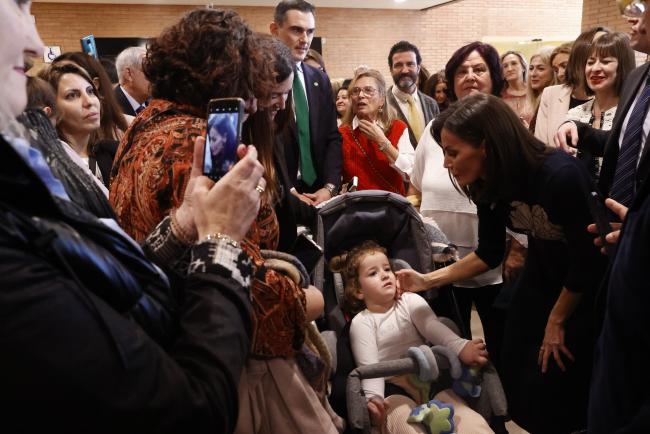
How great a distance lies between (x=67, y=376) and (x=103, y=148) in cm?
268

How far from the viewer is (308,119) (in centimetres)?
337

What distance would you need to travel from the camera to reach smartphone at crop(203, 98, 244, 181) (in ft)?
2.94

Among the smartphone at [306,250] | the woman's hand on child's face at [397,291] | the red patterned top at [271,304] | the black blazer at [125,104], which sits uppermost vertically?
the black blazer at [125,104]

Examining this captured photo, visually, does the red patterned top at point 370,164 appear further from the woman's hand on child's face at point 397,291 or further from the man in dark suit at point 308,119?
the woman's hand on child's face at point 397,291

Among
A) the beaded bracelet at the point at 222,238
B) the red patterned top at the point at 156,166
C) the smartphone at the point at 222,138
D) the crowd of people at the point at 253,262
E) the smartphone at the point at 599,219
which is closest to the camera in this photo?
the crowd of people at the point at 253,262

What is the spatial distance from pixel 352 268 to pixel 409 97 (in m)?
2.16

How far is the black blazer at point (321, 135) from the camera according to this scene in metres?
3.37

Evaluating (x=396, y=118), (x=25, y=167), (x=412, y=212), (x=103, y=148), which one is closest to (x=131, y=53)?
(x=103, y=148)

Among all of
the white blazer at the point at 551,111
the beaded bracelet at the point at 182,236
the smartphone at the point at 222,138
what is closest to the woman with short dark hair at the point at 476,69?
the white blazer at the point at 551,111

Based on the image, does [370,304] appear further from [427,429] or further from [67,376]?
[67,376]

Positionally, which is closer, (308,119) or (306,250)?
(306,250)

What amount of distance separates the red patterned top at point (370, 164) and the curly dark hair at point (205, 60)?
2392 millimetres

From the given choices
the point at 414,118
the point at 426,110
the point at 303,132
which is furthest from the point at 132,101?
the point at 426,110

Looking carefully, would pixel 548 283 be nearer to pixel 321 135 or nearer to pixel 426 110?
pixel 321 135
